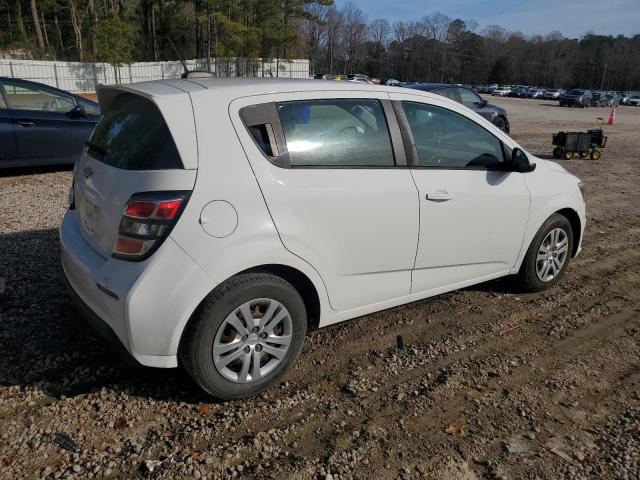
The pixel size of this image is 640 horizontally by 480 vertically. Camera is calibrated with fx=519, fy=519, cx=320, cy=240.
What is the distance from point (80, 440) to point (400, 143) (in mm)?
2501

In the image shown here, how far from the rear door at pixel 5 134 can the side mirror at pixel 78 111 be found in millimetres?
927

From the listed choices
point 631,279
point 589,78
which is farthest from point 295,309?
point 589,78

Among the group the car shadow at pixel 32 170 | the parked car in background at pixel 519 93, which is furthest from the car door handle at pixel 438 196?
the parked car in background at pixel 519 93

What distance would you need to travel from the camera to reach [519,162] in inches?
153

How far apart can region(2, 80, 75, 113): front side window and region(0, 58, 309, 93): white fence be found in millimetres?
24841

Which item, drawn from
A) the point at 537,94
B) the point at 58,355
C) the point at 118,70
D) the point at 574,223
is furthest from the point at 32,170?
the point at 537,94

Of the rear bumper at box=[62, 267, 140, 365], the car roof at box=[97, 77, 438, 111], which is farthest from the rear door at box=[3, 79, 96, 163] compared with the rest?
the rear bumper at box=[62, 267, 140, 365]

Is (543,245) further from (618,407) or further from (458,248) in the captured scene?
(618,407)

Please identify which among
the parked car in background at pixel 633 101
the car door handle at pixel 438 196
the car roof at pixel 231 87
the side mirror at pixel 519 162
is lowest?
the parked car in background at pixel 633 101

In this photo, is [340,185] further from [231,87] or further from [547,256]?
[547,256]

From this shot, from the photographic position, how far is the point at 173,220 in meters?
2.55

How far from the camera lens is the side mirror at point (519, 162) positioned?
3895 mm

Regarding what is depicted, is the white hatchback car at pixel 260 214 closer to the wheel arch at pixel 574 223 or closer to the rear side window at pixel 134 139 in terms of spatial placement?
the rear side window at pixel 134 139

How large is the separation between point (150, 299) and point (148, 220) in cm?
39
